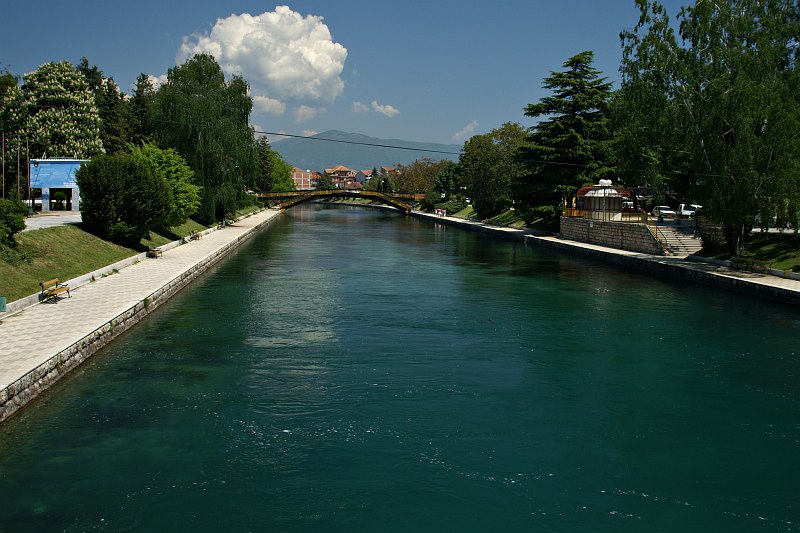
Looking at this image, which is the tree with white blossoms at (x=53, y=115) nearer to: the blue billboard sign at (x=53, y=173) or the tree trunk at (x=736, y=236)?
the blue billboard sign at (x=53, y=173)

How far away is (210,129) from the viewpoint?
52.0 m

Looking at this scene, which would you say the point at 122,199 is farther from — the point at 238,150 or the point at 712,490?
the point at 712,490

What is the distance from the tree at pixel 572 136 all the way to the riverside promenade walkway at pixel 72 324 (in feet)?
116

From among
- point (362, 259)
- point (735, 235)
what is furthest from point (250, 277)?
point (735, 235)

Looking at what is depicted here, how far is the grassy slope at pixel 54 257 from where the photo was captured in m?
21.1

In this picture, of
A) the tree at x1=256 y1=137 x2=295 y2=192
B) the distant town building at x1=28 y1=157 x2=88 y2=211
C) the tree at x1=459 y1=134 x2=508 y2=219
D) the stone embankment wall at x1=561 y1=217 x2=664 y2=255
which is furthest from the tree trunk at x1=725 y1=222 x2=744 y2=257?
the tree at x1=256 y1=137 x2=295 y2=192

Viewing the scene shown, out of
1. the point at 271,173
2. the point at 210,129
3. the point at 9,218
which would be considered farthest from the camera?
the point at 271,173

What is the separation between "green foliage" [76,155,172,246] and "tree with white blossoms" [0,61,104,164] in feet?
79.3

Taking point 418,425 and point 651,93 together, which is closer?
point 418,425

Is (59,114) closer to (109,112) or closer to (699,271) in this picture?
(109,112)

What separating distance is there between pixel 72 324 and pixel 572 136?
4534cm

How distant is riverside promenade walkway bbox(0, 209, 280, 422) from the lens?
13109 millimetres

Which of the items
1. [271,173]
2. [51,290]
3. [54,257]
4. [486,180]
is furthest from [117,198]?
[271,173]

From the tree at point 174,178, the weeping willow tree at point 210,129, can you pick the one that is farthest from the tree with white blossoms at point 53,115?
the tree at point 174,178
